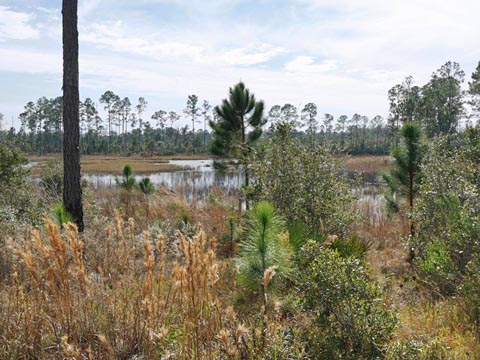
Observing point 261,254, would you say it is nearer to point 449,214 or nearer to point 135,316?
point 135,316

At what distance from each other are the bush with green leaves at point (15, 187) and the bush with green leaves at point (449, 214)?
665cm

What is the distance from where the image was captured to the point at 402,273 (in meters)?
6.65

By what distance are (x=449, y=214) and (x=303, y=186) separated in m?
2.11

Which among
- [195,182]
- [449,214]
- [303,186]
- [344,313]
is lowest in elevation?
[195,182]

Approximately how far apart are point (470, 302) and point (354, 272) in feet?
5.61

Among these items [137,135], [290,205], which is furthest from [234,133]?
[137,135]

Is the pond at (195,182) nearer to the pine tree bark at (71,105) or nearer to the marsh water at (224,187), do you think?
the marsh water at (224,187)

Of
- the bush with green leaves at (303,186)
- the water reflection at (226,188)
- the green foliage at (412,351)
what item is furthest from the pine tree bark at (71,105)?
the water reflection at (226,188)

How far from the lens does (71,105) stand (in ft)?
19.8

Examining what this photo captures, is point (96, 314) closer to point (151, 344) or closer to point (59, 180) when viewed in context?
point (151, 344)

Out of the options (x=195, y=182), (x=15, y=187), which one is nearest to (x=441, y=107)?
Result: (x=195, y=182)

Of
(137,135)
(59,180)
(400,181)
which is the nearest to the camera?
(400,181)

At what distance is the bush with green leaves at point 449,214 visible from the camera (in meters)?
4.27

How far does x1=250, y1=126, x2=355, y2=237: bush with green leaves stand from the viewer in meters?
6.11
